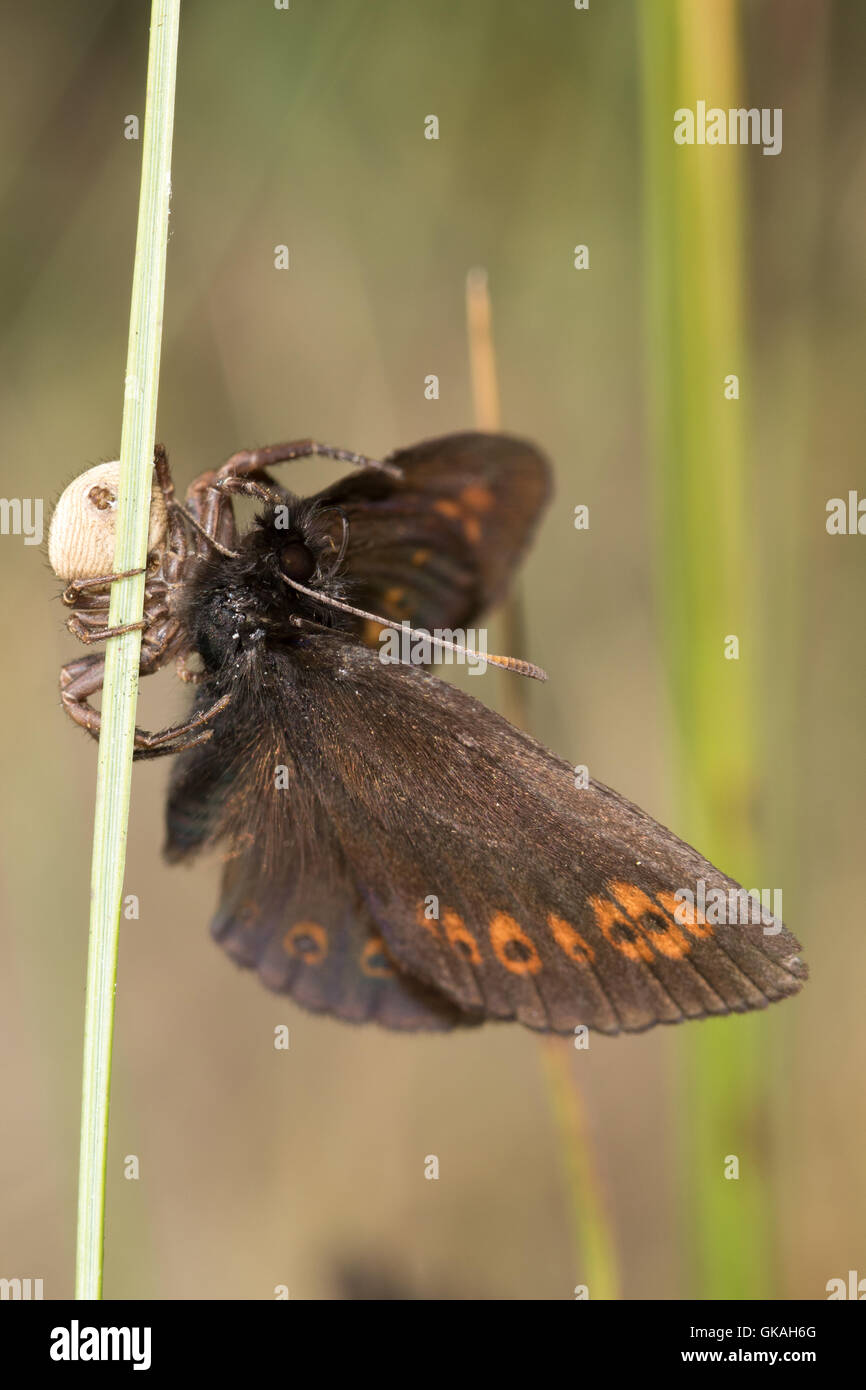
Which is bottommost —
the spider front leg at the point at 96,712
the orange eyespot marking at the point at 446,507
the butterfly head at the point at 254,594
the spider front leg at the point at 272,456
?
the spider front leg at the point at 96,712

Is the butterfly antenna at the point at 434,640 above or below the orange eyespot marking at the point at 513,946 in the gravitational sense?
above

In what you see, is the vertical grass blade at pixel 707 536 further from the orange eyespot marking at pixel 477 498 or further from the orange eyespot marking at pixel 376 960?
the orange eyespot marking at pixel 376 960

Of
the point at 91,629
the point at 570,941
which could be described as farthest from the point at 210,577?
the point at 570,941

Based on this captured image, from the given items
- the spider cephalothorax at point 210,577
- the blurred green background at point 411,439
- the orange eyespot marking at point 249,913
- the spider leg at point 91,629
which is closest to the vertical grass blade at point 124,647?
the spider leg at point 91,629

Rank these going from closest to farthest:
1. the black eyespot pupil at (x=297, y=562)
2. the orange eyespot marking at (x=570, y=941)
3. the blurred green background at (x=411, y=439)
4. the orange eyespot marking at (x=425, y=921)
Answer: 1. the orange eyespot marking at (x=570, y=941)
2. the black eyespot pupil at (x=297, y=562)
3. the orange eyespot marking at (x=425, y=921)
4. the blurred green background at (x=411, y=439)

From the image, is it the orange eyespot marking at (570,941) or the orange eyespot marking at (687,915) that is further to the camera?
the orange eyespot marking at (570,941)

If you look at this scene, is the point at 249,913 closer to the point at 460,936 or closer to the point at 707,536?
the point at 460,936
